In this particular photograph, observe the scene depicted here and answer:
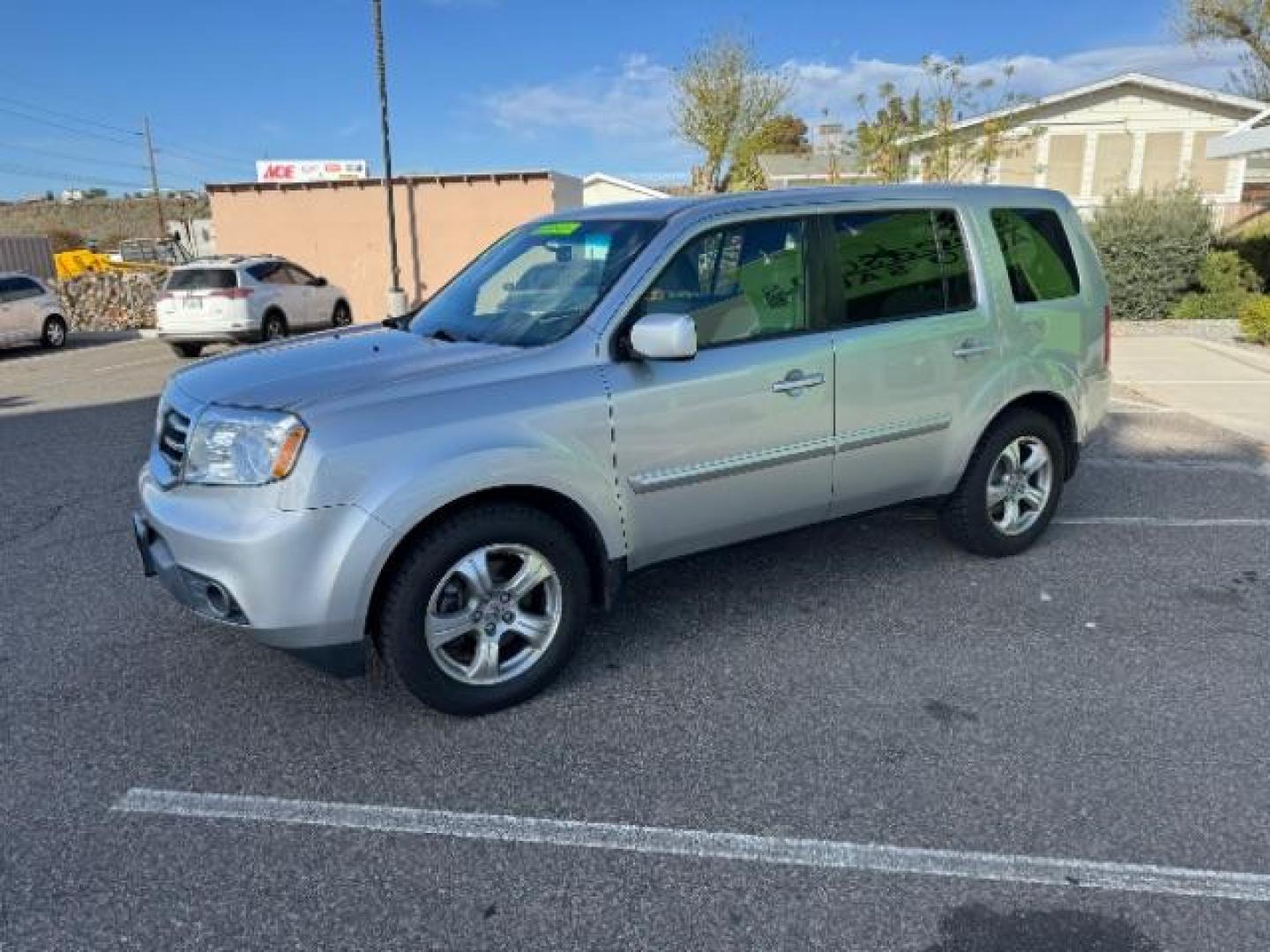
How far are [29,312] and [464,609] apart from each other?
16916 millimetres

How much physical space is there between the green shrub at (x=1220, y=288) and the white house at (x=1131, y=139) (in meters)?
8.80

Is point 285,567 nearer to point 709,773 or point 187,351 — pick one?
point 709,773

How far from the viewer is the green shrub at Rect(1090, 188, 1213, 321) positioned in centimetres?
1581

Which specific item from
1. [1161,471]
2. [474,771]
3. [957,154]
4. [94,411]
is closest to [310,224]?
[94,411]

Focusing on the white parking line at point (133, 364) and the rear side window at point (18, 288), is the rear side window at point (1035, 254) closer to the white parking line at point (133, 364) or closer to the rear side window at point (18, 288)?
the white parking line at point (133, 364)

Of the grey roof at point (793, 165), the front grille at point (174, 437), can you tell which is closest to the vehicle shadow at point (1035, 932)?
the front grille at point (174, 437)

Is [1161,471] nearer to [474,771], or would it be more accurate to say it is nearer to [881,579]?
[881,579]

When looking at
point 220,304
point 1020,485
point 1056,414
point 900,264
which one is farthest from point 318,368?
Answer: point 220,304

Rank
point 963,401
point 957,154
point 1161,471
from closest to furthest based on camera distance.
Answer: point 963,401 < point 1161,471 < point 957,154

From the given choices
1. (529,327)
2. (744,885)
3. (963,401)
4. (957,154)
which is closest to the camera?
(744,885)

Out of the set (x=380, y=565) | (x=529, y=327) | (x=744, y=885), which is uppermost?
(x=529, y=327)

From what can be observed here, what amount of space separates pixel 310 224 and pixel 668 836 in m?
22.2

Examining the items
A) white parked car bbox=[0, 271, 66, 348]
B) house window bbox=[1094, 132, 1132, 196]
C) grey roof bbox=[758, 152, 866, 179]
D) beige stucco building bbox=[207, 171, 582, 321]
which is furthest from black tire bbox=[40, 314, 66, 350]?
house window bbox=[1094, 132, 1132, 196]

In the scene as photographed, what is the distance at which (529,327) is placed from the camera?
3664 mm
